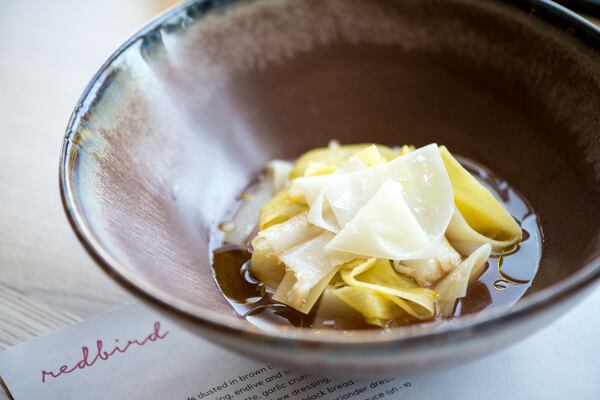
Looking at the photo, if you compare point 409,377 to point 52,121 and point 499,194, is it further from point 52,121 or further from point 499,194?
point 52,121

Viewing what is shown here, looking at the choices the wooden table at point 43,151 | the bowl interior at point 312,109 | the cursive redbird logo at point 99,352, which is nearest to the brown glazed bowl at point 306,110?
the bowl interior at point 312,109

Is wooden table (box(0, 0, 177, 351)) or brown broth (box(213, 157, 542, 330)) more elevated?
wooden table (box(0, 0, 177, 351))

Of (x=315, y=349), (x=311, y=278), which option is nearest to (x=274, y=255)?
(x=311, y=278)

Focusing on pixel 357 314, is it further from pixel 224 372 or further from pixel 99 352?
pixel 99 352

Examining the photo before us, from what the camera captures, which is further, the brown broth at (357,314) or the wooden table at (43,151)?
the wooden table at (43,151)

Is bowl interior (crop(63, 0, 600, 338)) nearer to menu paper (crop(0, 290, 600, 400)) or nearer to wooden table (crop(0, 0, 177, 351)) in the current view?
menu paper (crop(0, 290, 600, 400))

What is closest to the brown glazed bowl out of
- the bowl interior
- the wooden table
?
the bowl interior

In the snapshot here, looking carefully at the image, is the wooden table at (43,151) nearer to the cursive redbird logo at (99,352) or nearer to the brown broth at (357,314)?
the cursive redbird logo at (99,352)

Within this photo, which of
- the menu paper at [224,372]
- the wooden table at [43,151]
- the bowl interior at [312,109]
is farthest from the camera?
the wooden table at [43,151]
